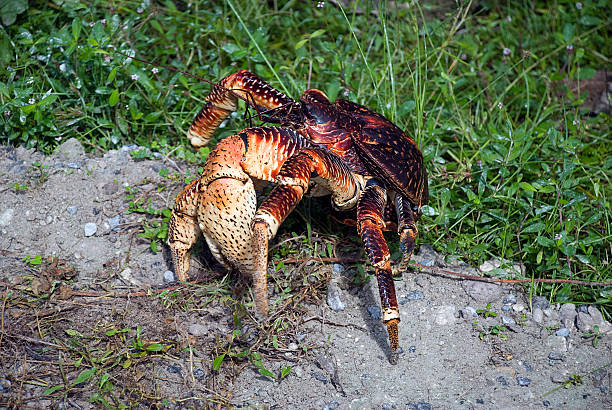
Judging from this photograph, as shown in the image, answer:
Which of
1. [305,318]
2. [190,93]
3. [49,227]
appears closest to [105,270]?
[49,227]

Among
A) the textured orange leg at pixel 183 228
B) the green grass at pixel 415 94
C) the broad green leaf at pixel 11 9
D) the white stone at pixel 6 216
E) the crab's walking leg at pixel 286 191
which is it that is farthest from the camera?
the broad green leaf at pixel 11 9

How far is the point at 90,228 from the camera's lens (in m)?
3.21

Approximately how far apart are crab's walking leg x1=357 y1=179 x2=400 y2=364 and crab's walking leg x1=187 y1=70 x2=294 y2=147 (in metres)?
0.73

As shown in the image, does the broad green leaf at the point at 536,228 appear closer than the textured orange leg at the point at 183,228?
No

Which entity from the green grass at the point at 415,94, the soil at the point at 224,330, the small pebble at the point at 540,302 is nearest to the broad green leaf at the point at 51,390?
the soil at the point at 224,330

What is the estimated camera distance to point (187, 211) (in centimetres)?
278

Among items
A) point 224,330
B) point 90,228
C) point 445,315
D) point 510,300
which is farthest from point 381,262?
point 90,228

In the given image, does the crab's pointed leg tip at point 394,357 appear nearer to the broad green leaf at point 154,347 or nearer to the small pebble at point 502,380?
the small pebble at point 502,380

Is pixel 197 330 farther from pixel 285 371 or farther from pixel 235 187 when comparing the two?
pixel 235 187

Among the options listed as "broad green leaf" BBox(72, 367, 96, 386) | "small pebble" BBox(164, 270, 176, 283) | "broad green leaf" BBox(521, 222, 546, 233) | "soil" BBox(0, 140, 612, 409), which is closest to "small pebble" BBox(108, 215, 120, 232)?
"soil" BBox(0, 140, 612, 409)

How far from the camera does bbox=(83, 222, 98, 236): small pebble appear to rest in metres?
3.20

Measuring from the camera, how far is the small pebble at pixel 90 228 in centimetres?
320

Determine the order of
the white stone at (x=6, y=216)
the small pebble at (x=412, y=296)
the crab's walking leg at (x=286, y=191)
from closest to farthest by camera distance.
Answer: the crab's walking leg at (x=286, y=191) → the small pebble at (x=412, y=296) → the white stone at (x=6, y=216)

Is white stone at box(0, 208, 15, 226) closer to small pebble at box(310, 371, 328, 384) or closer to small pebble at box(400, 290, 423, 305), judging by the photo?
small pebble at box(310, 371, 328, 384)
